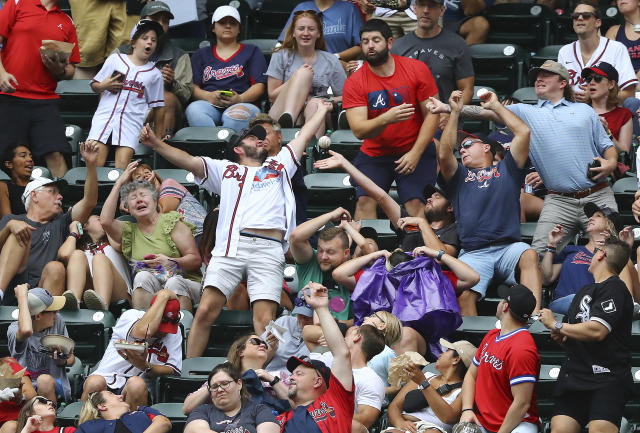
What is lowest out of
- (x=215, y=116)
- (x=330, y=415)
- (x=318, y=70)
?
(x=330, y=415)

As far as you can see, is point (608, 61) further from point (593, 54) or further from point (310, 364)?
point (310, 364)

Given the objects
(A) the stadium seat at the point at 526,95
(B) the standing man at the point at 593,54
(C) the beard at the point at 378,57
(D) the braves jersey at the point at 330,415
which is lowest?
(D) the braves jersey at the point at 330,415

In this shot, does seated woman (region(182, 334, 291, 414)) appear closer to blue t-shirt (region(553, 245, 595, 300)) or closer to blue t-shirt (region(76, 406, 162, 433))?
blue t-shirt (region(76, 406, 162, 433))

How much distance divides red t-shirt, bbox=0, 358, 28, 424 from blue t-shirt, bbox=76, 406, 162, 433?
0.76 meters

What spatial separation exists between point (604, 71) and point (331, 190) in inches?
91.7

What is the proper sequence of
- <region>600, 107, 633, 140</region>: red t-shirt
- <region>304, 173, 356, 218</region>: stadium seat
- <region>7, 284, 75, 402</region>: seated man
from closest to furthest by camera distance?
<region>7, 284, 75, 402</region>: seated man, <region>304, 173, 356, 218</region>: stadium seat, <region>600, 107, 633, 140</region>: red t-shirt

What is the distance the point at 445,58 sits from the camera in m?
11.6

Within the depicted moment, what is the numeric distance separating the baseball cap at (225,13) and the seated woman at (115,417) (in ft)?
14.5

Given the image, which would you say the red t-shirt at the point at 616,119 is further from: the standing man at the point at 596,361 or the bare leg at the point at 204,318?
the bare leg at the point at 204,318

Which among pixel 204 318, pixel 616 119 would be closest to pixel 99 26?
pixel 204 318

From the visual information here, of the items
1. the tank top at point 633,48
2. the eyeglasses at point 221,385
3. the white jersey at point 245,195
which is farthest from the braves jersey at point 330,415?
the tank top at point 633,48

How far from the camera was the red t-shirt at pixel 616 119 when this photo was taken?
11.3 metres

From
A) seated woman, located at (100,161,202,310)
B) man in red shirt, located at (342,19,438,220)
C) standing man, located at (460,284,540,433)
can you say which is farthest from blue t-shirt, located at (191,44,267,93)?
standing man, located at (460,284,540,433)

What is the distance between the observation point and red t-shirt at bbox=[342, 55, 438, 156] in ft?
35.4
